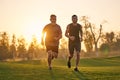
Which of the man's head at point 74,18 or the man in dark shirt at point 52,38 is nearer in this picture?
the man in dark shirt at point 52,38

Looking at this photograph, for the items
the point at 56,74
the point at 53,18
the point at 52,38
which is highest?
the point at 53,18

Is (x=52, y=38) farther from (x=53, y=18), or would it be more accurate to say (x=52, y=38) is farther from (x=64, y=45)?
(x=64, y=45)

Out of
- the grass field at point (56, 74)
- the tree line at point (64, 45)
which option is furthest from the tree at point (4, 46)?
the grass field at point (56, 74)

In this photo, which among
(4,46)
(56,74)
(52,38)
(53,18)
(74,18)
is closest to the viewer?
(56,74)

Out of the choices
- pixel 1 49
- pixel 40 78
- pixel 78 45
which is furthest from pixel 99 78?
pixel 1 49

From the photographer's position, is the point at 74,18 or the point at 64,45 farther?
the point at 64,45

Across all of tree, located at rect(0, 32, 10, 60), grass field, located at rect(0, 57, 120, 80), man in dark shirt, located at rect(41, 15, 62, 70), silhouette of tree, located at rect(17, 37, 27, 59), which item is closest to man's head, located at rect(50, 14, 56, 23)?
man in dark shirt, located at rect(41, 15, 62, 70)

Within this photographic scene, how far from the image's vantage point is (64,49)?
135m

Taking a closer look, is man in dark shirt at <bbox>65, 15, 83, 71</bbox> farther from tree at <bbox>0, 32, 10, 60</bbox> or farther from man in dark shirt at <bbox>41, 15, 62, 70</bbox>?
tree at <bbox>0, 32, 10, 60</bbox>

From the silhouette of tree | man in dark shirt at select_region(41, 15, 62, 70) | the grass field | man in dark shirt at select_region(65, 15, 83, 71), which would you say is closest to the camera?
the grass field

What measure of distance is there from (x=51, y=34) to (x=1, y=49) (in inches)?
3410

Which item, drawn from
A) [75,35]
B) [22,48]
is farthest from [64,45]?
[75,35]

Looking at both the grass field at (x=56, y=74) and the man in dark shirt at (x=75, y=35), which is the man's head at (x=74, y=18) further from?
the grass field at (x=56, y=74)

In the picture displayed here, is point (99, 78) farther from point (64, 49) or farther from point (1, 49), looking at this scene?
point (64, 49)
